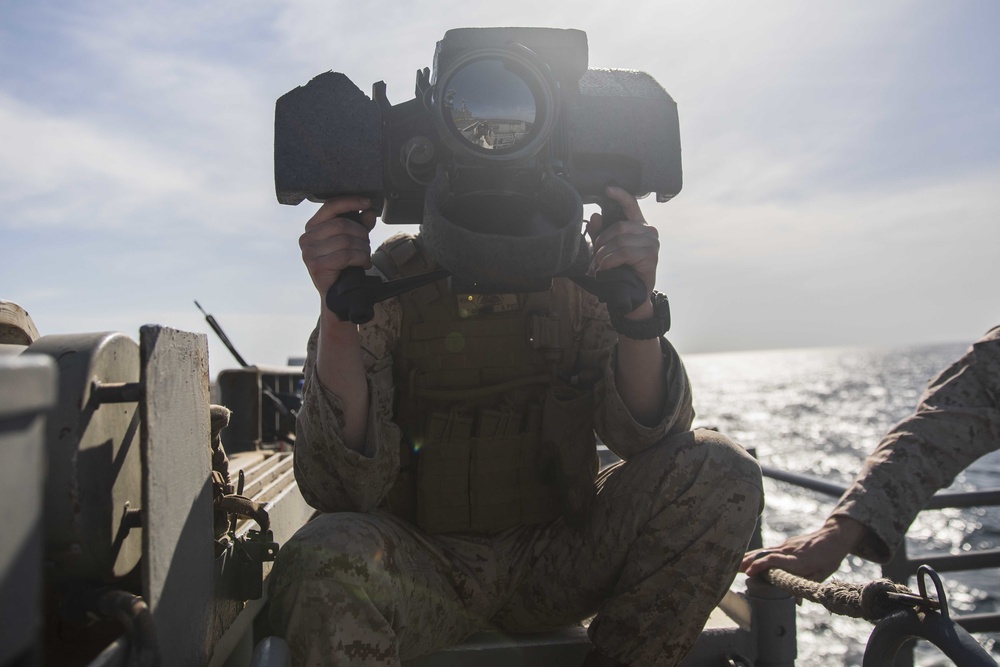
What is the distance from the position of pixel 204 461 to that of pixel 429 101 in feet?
2.41

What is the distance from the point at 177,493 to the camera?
1.08 meters

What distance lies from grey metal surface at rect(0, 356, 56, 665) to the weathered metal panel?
1.12 feet

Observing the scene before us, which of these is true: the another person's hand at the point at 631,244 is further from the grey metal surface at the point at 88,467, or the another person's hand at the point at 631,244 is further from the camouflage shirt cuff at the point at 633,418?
the grey metal surface at the point at 88,467

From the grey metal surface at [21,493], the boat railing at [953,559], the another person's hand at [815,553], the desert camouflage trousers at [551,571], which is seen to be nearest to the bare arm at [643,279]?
the desert camouflage trousers at [551,571]

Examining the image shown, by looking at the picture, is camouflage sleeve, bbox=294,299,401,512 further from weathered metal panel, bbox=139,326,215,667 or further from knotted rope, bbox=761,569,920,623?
A: knotted rope, bbox=761,569,920,623

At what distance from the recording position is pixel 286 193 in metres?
1.43

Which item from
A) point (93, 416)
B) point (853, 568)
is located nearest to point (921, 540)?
point (853, 568)

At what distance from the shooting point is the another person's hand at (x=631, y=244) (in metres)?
1.63

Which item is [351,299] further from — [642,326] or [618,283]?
[642,326]

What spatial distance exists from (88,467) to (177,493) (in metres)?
0.14

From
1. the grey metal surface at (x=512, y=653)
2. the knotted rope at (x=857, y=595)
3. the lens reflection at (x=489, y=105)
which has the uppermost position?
the lens reflection at (x=489, y=105)

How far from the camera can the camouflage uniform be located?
1.42 meters

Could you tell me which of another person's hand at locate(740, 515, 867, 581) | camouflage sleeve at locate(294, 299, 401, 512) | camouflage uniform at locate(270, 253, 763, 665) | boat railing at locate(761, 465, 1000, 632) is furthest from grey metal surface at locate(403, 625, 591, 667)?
boat railing at locate(761, 465, 1000, 632)

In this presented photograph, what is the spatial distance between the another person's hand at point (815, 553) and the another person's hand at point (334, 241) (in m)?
1.25
